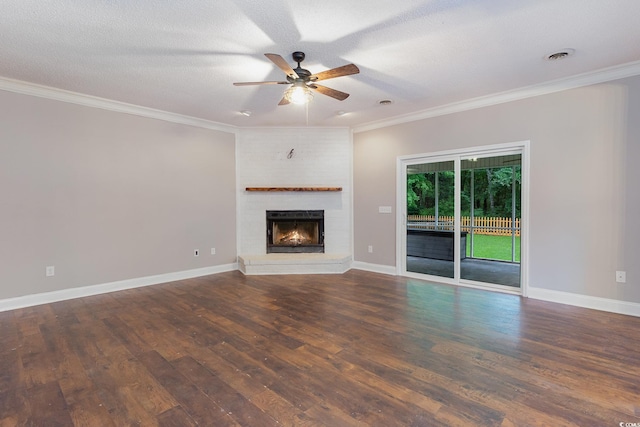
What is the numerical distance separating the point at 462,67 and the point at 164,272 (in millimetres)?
4921

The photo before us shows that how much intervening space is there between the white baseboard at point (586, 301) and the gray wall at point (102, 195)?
4.79 meters

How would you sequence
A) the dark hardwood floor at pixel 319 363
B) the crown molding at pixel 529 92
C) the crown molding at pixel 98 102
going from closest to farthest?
the dark hardwood floor at pixel 319 363 < the crown molding at pixel 529 92 < the crown molding at pixel 98 102

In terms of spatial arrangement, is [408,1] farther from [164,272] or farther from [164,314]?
[164,272]

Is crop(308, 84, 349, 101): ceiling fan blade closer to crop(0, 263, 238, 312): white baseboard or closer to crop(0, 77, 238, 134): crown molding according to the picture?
crop(0, 77, 238, 134): crown molding

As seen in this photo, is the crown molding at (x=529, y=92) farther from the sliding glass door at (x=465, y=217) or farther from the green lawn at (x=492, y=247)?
the green lawn at (x=492, y=247)

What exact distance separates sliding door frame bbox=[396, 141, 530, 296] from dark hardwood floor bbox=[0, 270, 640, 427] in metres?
0.60

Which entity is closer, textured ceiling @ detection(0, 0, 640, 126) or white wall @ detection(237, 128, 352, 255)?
textured ceiling @ detection(0, 0, 640, 126)

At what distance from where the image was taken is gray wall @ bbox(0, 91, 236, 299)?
3.61 meters

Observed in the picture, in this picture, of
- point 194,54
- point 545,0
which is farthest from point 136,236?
point 545,0

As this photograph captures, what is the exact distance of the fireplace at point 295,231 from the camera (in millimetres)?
5770

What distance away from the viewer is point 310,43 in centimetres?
273

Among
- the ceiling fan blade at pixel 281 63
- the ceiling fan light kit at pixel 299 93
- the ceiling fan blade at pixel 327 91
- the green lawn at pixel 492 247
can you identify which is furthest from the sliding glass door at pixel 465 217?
the ceiling fan blade at pixel 281 63

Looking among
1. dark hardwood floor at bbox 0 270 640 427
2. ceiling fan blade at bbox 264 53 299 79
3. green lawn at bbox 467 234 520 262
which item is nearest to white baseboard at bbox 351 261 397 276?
green lawn at bbox 467 234 520 262

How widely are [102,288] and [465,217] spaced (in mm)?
5284
